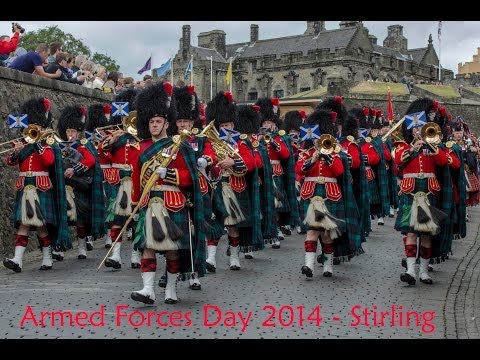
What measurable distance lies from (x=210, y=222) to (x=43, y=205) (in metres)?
2.15

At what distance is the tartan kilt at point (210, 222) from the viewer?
9.43 m

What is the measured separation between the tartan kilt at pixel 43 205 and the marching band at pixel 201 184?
0.05ft

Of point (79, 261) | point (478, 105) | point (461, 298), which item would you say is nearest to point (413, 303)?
point (461, 298)

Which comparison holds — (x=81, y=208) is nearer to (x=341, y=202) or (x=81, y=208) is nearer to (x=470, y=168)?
(x=341, y=202)

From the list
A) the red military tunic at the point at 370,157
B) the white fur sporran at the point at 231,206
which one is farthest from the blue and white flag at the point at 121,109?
the red military tunic at the point at 370,157

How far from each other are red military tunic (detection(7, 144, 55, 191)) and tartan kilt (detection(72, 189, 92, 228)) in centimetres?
117

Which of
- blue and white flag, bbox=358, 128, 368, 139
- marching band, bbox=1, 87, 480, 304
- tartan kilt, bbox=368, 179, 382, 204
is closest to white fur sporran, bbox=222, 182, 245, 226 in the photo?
marching band, bbox=1, 87, 480, 304

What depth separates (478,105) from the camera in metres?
46.8

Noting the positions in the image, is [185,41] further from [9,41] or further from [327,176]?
[327,176]

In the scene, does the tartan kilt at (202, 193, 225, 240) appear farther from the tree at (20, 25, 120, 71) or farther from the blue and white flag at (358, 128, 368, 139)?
the tree at (20, 25, 120, 71)

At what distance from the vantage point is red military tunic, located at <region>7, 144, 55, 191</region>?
10312 mm

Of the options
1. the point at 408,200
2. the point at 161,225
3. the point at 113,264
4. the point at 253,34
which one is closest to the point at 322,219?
the point at 408,200

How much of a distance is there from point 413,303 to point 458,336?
140 centimetres

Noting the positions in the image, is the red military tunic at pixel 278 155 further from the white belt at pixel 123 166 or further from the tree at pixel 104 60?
the tree at pixel 104 60
